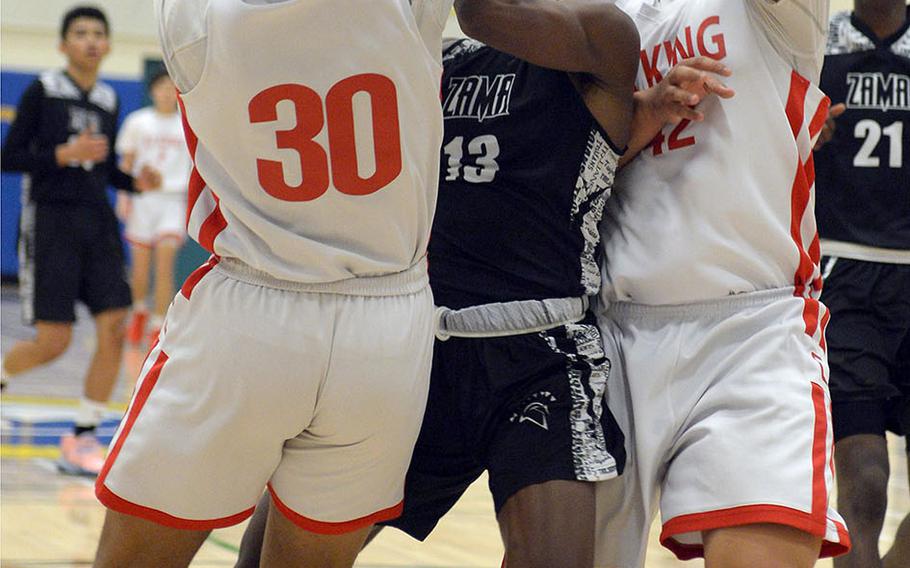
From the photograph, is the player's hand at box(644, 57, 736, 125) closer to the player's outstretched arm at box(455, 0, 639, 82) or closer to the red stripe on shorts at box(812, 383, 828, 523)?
the player's outstretched arm at box(455, 0, 639, 82)

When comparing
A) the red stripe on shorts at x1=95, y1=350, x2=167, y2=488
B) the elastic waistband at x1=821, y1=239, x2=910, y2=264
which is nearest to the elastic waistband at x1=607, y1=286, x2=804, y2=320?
the red stripe on shorts at x1=95, y1=350, x2=167, y2=488

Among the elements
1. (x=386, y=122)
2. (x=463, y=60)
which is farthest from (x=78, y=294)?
(x=386, y=122)

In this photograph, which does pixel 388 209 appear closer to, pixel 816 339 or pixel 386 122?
pixel 386 122

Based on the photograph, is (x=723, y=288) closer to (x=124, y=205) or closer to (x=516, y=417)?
(x=516, y=417)

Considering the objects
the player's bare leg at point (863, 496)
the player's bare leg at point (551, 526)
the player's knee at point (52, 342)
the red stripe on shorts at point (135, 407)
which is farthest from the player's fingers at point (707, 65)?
the player's knee at point (52, 342)

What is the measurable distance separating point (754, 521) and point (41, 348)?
509 cm

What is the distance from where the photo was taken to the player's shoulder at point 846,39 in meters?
4.15

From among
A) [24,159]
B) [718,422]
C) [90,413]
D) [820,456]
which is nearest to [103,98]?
[24,159]

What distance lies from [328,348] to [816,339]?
1.10m

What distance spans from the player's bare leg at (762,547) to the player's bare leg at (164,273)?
9414mm

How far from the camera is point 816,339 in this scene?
2.90m

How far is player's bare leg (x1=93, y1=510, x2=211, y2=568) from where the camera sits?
2.54m

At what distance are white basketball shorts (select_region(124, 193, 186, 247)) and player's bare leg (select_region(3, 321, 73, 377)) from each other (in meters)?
5.10

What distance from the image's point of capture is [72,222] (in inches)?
268
